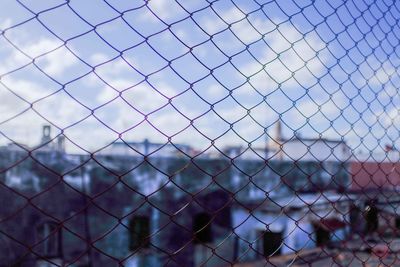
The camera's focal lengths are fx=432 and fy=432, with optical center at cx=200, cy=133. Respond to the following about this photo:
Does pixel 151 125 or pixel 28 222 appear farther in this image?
pixel 28 222

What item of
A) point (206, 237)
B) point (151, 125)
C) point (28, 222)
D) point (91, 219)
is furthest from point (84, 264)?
point (151, 125)

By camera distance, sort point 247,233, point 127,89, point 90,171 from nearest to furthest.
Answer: point 127,89 < point 90,171 < point 247,233

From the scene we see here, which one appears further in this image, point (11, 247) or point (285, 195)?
point (285, 195)

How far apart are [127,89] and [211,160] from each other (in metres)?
10.2

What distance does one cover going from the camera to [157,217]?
12016mm

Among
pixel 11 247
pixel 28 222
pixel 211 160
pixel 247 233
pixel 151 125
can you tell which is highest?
pixel 151 125

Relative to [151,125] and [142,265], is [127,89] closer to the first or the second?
[151,125]

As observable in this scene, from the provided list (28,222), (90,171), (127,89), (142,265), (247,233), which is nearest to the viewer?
(127,89)

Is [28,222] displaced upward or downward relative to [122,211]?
downward

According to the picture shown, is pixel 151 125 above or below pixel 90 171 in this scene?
above

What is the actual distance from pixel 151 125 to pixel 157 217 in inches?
438

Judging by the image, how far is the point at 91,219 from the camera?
1094 cm

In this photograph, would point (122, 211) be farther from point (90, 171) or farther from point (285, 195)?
point (285, 195)

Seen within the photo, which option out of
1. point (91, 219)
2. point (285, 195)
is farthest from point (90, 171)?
point (285, 195)
